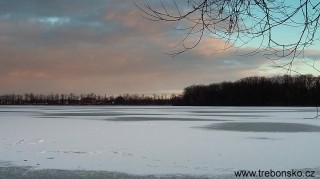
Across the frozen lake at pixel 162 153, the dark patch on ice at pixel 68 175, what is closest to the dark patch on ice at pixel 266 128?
the frozen lake at pixel 162 153

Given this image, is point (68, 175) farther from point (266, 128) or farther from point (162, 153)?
point (266, 128)

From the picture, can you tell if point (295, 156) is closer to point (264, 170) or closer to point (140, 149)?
point (264, 170)

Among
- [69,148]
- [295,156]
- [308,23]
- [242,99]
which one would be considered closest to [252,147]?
[295,156]

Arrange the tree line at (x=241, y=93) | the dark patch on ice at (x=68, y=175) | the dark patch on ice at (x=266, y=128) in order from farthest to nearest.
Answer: the tree line at (x=241, y=93)
the dark patch on ice at (x=266, y=128)
the dark patch on ice at (x=68, y=175)

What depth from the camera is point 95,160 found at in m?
8.89

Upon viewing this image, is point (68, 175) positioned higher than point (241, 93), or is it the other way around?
point (241, 93)

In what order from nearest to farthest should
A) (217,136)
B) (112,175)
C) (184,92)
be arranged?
(112,175) → (217,136) → (184,92)

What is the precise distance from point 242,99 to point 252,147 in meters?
73.0

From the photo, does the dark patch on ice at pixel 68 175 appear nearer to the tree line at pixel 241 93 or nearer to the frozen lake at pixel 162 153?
the frozen lake at pixel 162 153

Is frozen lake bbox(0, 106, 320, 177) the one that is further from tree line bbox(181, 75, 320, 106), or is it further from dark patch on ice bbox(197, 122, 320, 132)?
tree line bbox(181, 75, 320, 106)

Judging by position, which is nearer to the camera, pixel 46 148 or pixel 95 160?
pixel 95 160

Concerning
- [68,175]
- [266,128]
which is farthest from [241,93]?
[68,175]

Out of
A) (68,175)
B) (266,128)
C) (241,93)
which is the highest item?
(241,93)

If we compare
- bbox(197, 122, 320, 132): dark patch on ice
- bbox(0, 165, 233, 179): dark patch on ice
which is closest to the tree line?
bbox(197, 122, 320, 132): dark patch on ice
